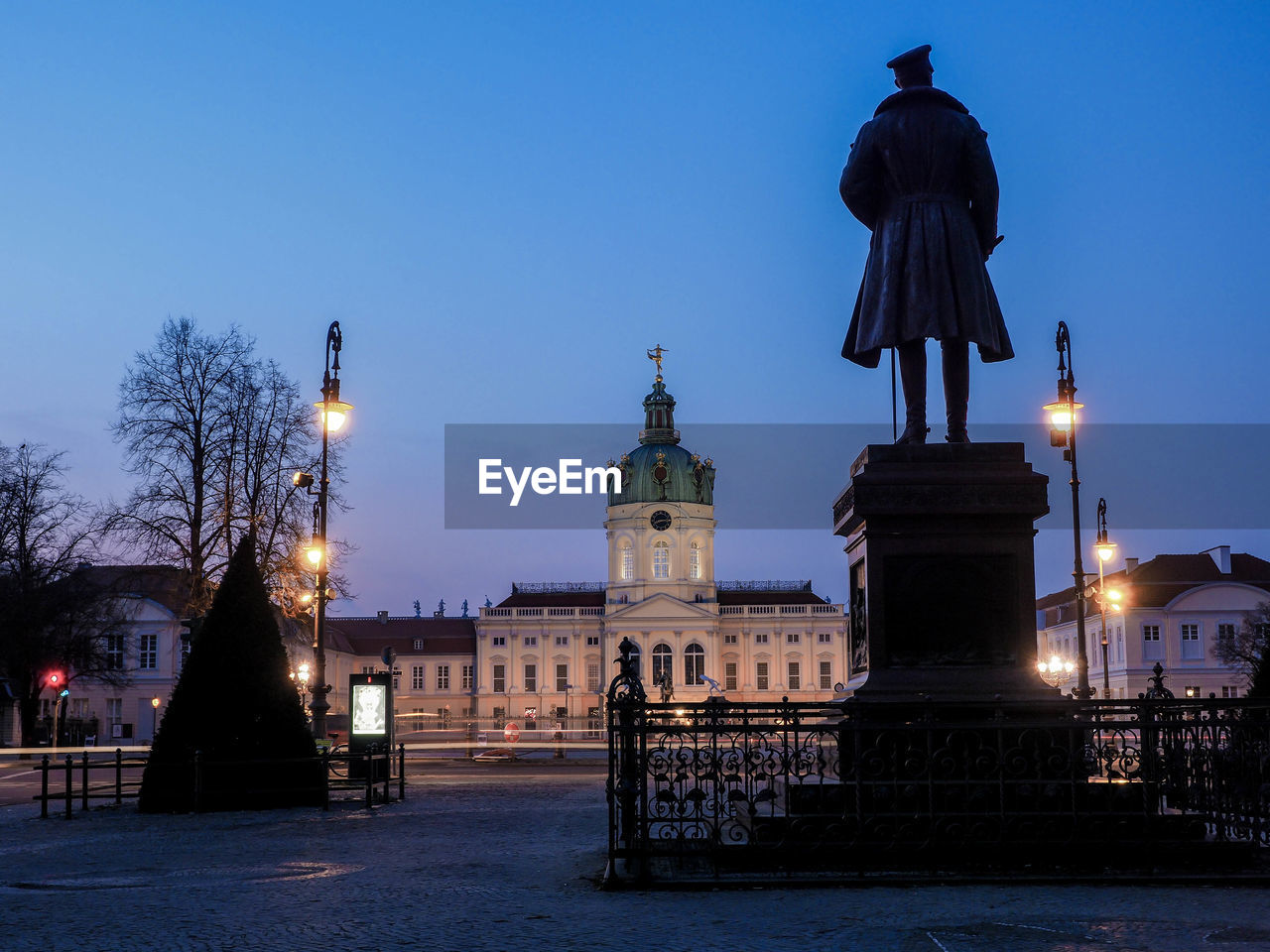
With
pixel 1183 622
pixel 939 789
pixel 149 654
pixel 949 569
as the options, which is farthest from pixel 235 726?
pixel 1183 622

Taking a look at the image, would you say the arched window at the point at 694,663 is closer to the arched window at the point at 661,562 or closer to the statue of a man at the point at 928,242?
the arched window at the point at 661,562

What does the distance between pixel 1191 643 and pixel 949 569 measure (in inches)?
3082

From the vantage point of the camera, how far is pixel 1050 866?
922 centimetres

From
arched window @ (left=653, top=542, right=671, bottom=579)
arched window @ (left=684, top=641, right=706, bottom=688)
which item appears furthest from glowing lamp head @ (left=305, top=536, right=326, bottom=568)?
arched window @ (left=653, top=542, right=671, bottom=579)

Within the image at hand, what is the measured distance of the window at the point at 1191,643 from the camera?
81.7 metres

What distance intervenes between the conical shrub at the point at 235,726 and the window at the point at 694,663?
336ft

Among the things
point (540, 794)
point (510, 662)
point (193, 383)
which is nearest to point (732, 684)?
point (510, 662)

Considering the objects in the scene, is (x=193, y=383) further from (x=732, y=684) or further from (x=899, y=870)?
(x=732, y=684)

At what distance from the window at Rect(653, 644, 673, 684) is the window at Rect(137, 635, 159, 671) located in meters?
51.5

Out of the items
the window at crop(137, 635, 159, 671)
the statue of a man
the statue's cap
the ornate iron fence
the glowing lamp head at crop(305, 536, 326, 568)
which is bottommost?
the ornate iron fence

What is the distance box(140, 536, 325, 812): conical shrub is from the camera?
18.9m

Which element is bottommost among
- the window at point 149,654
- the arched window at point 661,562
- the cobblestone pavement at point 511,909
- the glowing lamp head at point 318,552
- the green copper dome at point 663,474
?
the cobblestone pavement at point 511,909

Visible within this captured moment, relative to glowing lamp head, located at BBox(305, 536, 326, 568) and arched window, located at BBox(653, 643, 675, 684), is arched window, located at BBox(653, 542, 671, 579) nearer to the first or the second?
arched window, located at BBox(653, 643, 675, 684)

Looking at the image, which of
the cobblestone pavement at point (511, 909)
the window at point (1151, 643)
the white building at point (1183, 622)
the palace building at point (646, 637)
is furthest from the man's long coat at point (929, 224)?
the palace building at point (646, 637)
